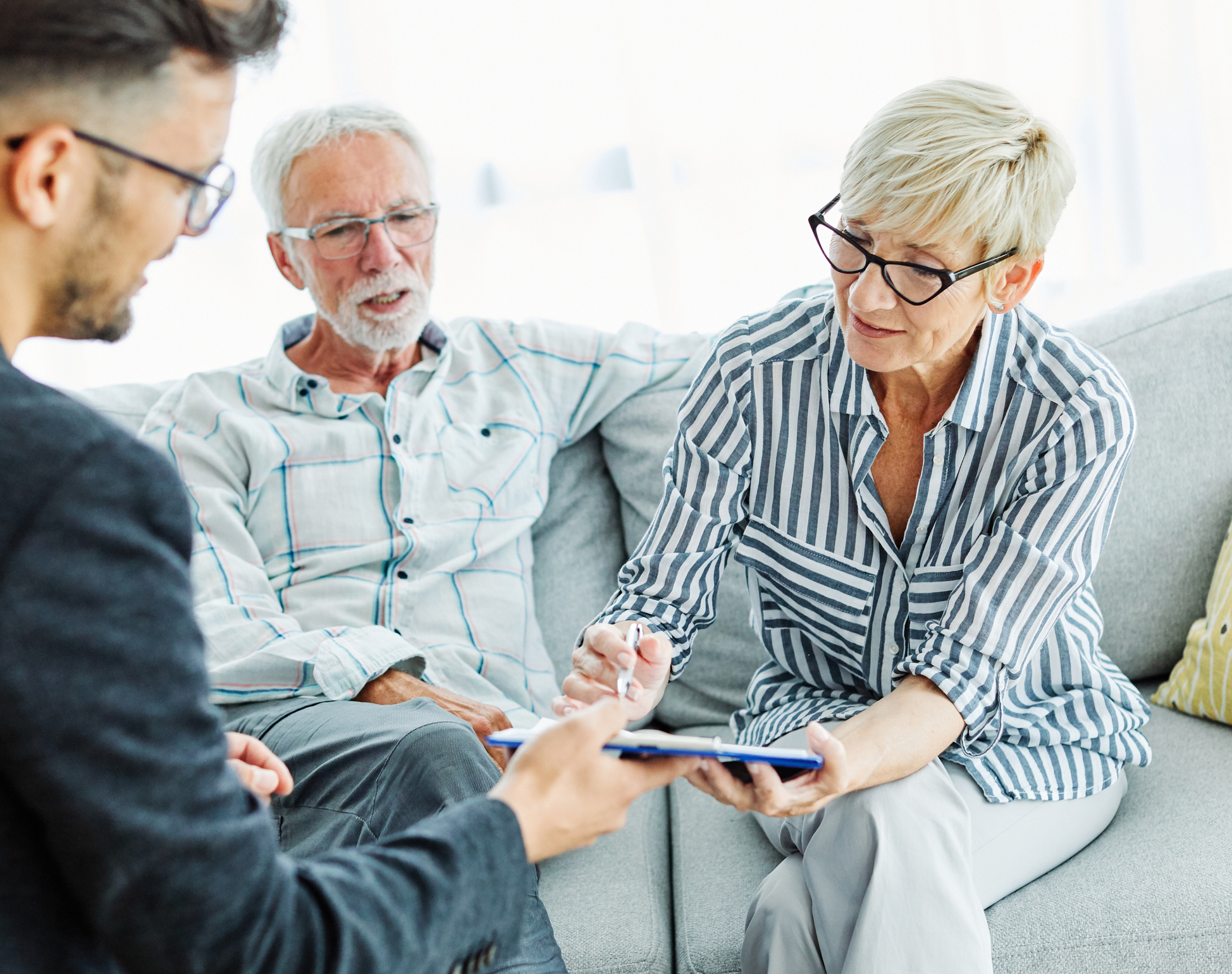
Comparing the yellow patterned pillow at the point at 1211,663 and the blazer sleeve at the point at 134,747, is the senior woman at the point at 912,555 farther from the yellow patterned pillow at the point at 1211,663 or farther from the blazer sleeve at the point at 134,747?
the blazer sleeve at the point at 134,747

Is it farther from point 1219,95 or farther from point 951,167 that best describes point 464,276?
point 1219,95

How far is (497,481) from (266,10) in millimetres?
1096

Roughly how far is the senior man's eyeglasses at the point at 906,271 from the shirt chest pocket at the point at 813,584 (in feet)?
1.16

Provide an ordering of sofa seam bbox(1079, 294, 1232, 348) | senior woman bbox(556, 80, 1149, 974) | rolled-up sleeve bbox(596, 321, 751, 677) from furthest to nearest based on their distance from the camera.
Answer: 1. sofa seam bbox(1079, 294, 1232, 348)
2. rolled-up sleeve bbox(596, 321, 751, 677)
3. senior woman bbox(556, 80, 1149, 974)

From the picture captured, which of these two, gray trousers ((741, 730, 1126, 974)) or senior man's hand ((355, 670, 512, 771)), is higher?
gray trousers ((741, 730, 1126, 974))

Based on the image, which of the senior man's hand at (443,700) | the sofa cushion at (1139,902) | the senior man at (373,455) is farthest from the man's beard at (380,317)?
the sofa cushion at (1139,902)

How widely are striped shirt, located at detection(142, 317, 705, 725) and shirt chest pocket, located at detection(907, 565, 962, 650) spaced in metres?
0.64

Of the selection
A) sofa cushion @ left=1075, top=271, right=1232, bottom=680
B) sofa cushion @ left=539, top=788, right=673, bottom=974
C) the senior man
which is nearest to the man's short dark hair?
the senior man

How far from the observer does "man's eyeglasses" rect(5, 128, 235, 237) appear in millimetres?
736

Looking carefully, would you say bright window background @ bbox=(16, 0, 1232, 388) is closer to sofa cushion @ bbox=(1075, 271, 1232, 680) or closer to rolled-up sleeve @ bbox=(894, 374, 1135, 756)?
sofa cushion @ bbox=(1075, 271, 1232, 680)

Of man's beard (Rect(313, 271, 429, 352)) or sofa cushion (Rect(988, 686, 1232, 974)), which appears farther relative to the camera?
man's beard (Rect(313, 271, 429, 352))

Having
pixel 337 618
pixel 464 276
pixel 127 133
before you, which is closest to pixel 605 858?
pixel 337 618

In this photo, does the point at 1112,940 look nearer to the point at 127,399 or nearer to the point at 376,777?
the point at 376,777

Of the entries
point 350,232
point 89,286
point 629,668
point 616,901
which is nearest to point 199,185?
point 89,286
